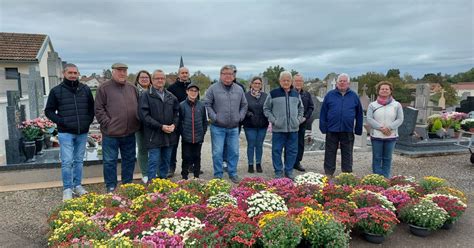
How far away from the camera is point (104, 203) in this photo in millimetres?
4035

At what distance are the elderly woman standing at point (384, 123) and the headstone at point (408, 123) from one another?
2869 millimetres

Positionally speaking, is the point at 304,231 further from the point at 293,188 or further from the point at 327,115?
the point at 327,115

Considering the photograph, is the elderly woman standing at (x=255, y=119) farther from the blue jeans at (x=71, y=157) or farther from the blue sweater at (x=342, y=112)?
the blue jeans at (x=71, y=157)

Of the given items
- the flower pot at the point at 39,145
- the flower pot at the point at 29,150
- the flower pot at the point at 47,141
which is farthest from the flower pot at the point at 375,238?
the flower pot at the point at 47,141

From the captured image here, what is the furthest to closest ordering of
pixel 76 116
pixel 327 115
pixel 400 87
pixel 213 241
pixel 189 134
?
pixel 400 87, pixel 327 115, pixel 189 134, pixel 76 116, pixel 213 241

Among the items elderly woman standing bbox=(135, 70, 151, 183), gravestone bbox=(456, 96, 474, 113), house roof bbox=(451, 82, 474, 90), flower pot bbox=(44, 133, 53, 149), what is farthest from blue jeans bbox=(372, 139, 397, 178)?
house roof bbox=(451, 82, 474, 90)

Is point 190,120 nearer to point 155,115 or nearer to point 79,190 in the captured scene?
point 155,115

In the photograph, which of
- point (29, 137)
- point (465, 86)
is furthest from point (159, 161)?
point (465, 86)

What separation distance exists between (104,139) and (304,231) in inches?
125

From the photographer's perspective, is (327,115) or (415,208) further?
(327,115)

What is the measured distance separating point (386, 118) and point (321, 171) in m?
1.72

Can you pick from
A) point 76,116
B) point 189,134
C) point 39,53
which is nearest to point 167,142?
point 189,134

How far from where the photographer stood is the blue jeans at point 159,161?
16.9ft

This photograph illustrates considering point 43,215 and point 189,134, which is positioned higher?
point 189,134
